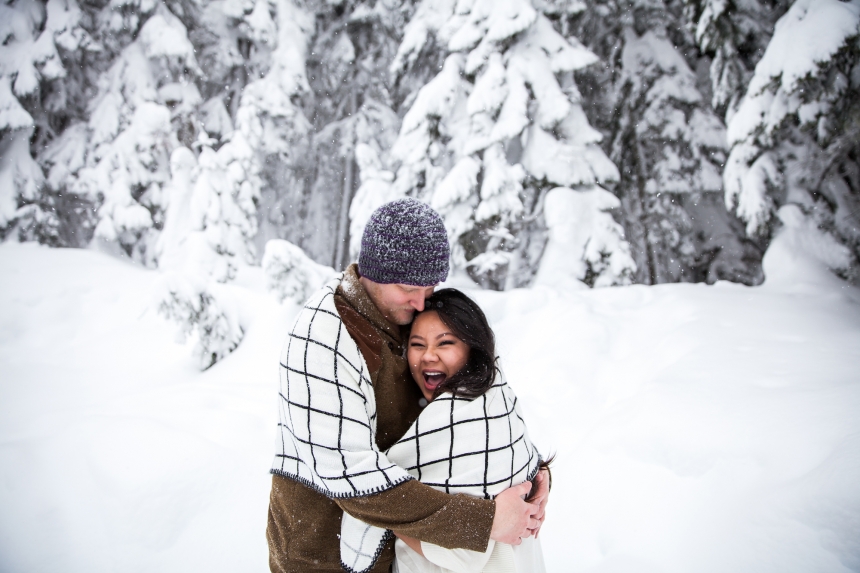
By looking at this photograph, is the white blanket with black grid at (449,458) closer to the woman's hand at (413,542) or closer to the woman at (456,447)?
the woman at (456,447)

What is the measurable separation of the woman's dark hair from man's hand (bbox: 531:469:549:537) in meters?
0.54

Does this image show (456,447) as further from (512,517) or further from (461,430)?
(512,517)

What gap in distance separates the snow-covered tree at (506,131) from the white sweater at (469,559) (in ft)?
21.0

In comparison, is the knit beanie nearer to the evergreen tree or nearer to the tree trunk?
the evergreen tree

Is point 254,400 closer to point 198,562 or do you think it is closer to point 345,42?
point 198,562

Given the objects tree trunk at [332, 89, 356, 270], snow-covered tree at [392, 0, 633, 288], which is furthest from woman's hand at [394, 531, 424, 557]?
tree trunk at [332, 89, 356, 270]

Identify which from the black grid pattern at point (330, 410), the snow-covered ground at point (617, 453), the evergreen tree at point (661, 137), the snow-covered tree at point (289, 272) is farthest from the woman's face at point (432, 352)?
the evergreen tree at point (661, 137)

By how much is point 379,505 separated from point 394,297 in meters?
0.80

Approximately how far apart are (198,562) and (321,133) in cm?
1514

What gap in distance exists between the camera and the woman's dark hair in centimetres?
202

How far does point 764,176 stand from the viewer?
21.9 ft

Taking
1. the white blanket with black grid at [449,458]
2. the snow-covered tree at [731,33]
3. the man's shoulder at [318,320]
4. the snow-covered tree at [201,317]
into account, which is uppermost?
the snow-covered tree at [731,33]

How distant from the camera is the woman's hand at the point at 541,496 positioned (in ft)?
6.39

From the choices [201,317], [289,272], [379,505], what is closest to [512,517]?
[379,505]
